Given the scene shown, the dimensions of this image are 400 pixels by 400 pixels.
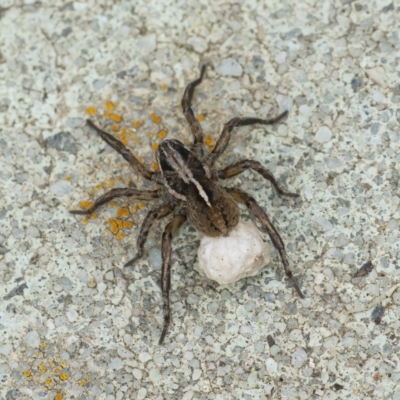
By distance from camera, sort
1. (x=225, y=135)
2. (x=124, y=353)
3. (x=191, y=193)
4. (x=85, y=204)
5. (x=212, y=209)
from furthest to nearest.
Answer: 1. (x=85, y=204)
2. (x=225, y=135)
3. (x=124, y=353)
4. (x=191, y=193)
5. (x=212, y=209)

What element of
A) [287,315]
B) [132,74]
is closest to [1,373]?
[287,315]

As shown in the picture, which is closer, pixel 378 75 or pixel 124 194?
pixel 124 194

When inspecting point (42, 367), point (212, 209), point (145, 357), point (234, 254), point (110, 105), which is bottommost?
point (145, 357)

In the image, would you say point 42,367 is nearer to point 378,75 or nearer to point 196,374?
point 196,374

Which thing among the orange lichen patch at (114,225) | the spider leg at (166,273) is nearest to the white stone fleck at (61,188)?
the orange lichen patch at (114,225)

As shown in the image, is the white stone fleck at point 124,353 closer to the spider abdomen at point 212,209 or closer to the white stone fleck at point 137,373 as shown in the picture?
the white stone fleck at point 137,373

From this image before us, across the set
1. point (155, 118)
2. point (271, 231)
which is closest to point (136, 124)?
point (155, 118)

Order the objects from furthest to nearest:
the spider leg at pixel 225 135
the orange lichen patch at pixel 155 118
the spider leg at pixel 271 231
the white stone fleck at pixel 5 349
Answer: the orange lichen patch at pixel 155 118, the spider leg at pixel 225 135, the white stone fleck at pixel 5 349, the spider leg at pixel 271 231
